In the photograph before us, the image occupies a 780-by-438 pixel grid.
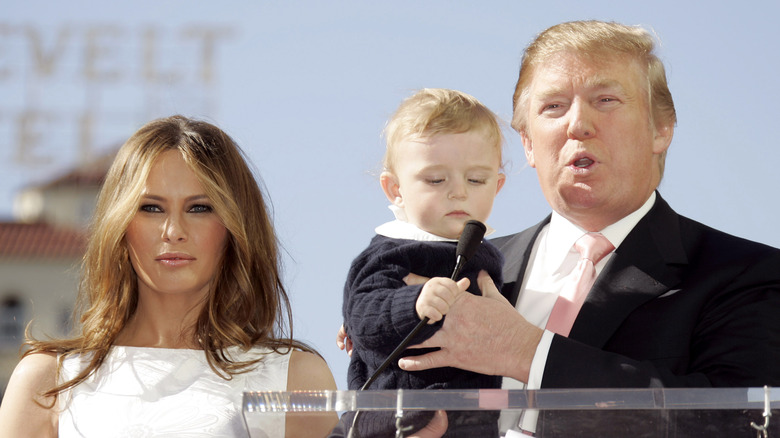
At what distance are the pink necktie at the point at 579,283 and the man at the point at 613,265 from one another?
0.12ft

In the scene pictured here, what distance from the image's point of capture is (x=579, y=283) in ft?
10.7

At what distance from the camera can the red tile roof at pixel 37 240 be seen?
113ft

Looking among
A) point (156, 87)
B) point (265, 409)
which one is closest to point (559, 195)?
point (265, 409)

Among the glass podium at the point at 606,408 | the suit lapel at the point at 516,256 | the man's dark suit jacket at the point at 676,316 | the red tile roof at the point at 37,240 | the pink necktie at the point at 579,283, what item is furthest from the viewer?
the red tile roof at the point at 37,240

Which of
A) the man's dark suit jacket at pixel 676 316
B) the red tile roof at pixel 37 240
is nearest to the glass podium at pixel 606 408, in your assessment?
the man's dark suit jacket at pixel 676 316

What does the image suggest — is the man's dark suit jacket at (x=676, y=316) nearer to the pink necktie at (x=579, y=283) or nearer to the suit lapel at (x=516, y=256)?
the pink necktie at (x=579, y=283)

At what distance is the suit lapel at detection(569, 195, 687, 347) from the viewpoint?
3.10 meters

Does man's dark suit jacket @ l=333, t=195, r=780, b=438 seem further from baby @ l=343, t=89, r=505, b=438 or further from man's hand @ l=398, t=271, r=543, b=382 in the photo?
baby @ l=343, t=89, r=505, b=438

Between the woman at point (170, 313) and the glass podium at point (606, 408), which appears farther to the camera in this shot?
the woman at point (170, 313)

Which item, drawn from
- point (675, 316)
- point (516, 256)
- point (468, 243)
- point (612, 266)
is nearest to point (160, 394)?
point (468, 243)

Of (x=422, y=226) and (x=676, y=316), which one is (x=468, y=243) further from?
(x=676, y=316)

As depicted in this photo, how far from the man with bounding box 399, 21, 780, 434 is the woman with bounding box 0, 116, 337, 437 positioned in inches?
20.0

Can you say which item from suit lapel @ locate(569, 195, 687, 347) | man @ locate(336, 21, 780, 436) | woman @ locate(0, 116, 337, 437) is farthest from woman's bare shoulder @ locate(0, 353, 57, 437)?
suit lapel @ locate(569, 195, 687, 347)

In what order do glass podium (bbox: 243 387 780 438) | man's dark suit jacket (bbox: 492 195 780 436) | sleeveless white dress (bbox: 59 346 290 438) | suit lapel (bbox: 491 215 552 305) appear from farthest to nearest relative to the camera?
suit lapel (bbox: 491 215 552 305) < sleeveless white dress (bbox: 59 346 290 438) < man's dark suit jacket (bbox: 492 195 780 436) < glass podium (bbox: 243 387 780 438)
